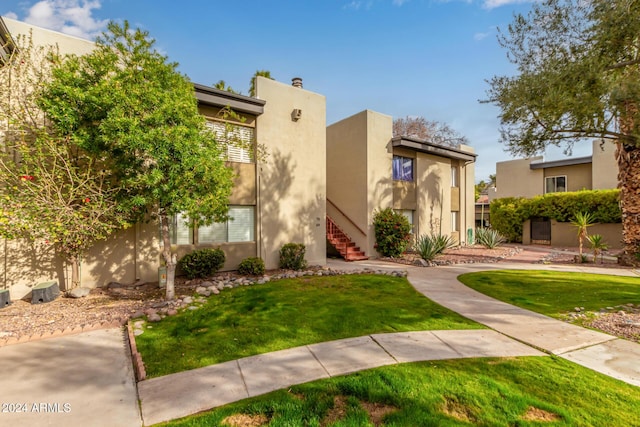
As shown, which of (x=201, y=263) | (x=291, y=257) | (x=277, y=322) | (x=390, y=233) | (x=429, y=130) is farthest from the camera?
(x=429, y=130)

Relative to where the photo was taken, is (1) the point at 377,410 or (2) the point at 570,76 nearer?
(1) the point at 377,410

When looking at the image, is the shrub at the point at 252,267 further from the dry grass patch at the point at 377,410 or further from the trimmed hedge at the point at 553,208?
the trimmed hedge at the point at 553,208

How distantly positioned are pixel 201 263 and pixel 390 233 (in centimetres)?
936

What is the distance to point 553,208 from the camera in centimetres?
2209

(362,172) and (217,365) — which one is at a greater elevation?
(362,172)

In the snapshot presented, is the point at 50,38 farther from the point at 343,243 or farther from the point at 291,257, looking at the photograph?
the point at 343,243

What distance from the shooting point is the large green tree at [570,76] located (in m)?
6.70

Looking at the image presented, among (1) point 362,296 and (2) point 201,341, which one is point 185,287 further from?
(1) point 362,296

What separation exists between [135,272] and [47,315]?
2799 mm

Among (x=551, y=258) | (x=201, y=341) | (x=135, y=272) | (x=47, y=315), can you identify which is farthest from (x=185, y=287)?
(x=551, y=258)

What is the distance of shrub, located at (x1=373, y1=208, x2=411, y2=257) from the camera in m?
15.1

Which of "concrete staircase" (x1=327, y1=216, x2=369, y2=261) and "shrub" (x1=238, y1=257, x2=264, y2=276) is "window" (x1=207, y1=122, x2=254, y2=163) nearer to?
"shrub" (x1=238, y1=257, x2=264, y2=276)

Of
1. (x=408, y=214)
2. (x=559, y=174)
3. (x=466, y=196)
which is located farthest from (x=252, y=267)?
(x=559, y=174)

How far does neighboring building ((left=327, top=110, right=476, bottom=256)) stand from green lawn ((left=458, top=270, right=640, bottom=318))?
20.8 ft
